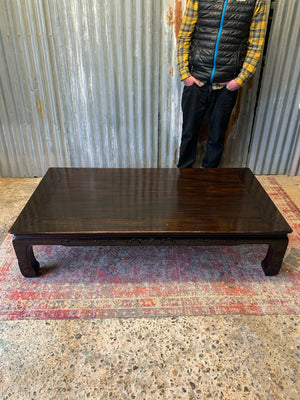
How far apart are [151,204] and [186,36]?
1.38 meters

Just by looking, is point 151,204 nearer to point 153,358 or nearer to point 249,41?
point 153,358

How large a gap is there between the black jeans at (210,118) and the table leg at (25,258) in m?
1.58

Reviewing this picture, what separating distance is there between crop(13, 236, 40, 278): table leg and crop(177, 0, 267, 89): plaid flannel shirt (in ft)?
5.56

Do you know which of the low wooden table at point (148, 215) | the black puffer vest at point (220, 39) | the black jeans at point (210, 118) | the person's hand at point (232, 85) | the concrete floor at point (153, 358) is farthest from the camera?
the black jeans at point (210, 118)

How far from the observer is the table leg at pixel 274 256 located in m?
1.72

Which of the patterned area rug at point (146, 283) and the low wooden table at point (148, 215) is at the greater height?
the low wooden table at point (148, 215)

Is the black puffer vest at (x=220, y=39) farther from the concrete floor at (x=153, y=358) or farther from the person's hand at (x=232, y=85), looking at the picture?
the concrete floor at (x=153, y=358)

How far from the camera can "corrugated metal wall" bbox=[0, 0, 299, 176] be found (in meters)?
2.49

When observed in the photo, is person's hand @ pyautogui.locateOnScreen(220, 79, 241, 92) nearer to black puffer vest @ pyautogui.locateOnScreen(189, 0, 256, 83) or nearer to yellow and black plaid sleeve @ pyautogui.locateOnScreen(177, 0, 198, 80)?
black puffer vest @ pyautogui.locateOnScreen(189, 0, 256, 83)

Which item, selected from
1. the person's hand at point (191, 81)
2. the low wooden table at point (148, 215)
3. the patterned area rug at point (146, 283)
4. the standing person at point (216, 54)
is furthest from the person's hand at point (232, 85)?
the patterned area rug at point (146, 283)

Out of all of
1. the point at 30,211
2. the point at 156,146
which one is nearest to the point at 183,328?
the point at 30,211

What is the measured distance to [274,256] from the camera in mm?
1793

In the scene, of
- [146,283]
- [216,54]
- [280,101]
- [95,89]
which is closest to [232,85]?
[216,54]

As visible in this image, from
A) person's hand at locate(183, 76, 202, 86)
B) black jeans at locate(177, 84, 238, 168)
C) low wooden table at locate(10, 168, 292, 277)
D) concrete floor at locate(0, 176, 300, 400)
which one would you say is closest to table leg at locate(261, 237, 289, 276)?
low wooden table at locate(10, 168, 292, 277)
